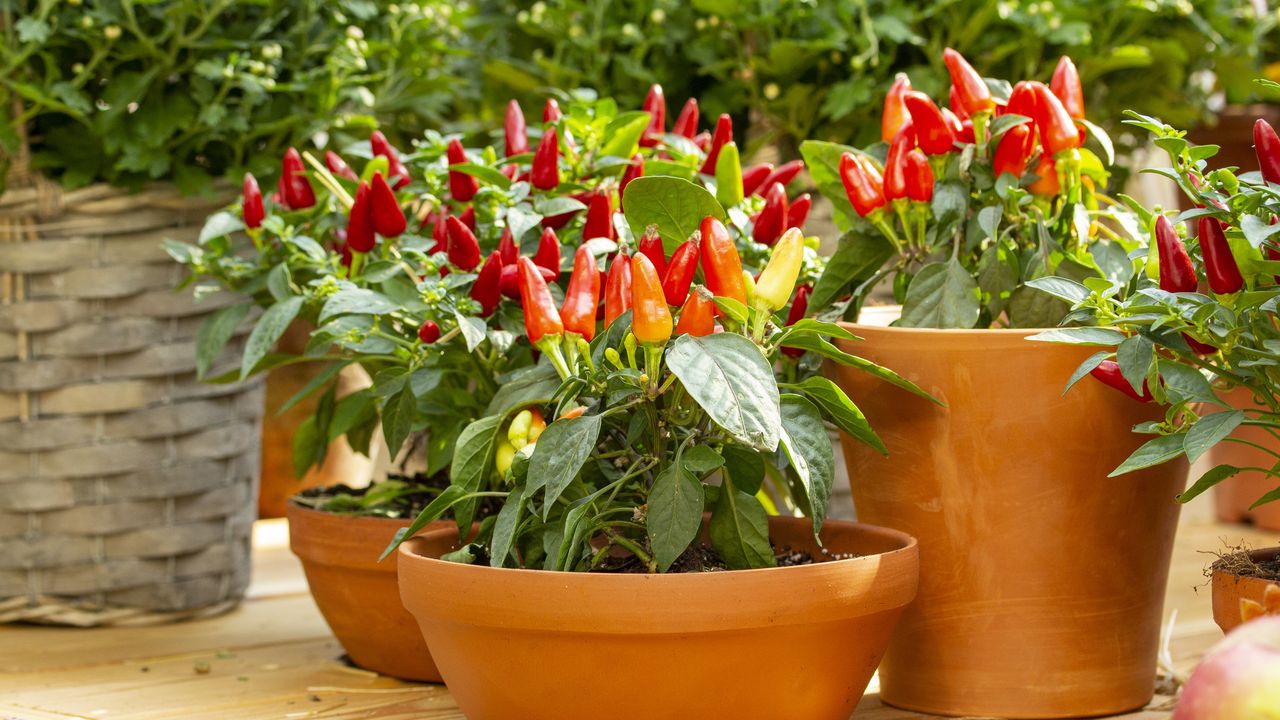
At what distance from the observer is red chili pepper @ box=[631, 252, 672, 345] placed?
0.82m

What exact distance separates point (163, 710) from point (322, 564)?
17 centimetres

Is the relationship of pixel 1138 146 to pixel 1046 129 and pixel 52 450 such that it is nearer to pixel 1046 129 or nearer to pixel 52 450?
pixel 1046 129

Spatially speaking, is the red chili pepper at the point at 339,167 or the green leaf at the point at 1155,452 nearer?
the green leaf at the point at 1155,452

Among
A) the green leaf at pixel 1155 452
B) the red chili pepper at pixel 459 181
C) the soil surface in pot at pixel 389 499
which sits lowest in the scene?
the soil surface in pot at pixel 389 499

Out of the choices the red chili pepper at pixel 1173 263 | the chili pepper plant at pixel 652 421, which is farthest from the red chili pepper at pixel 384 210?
the red chili pepper at pixel 1173 263

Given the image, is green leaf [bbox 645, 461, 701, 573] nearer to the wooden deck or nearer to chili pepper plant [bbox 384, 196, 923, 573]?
chili pepper plant [bbox 384, 196, 923, 573]

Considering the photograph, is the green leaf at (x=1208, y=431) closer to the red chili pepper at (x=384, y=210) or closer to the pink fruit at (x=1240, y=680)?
the pink fruit at (x=1240, y=680)

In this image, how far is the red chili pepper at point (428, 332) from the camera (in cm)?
105

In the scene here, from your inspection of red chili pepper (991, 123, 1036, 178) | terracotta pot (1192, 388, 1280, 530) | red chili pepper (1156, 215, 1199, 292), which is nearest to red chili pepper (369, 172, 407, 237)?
red chili pepper (991, 123, 1036, 178)

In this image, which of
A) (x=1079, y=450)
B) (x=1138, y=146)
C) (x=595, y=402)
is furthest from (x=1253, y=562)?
(x=1138, y=146)

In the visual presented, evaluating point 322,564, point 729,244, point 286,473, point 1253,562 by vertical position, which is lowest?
point 286,473

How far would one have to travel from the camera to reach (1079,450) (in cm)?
97

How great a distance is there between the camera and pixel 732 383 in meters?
0.79

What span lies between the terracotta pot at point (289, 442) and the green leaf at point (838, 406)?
1.14m
